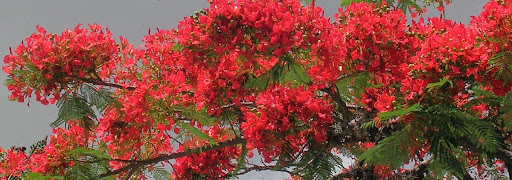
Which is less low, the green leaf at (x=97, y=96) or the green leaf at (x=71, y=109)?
the green leaf at (x=97, y=96)

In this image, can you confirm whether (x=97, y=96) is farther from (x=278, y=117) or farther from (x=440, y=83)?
(x=440, y=83)

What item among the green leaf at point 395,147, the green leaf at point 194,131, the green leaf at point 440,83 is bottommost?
the green leaf at point 395,147

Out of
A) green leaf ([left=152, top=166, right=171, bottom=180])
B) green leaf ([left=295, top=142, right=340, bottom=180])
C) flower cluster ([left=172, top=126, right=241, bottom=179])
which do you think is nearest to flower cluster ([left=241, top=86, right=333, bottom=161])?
green leaf ([left=295, top=142, right=340, bottom=180])

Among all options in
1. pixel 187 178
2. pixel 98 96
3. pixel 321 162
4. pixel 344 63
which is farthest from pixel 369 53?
pixel 187 178

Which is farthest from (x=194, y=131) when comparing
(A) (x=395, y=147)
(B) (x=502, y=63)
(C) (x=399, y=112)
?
(B) (x=502, y=63)

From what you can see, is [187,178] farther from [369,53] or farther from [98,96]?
[369,53]

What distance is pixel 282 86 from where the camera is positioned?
3.43 meters

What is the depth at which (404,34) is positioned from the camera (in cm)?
295

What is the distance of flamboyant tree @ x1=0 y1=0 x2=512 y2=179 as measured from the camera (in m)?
2.56

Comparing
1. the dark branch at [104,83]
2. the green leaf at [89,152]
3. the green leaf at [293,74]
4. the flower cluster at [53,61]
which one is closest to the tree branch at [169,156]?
the green leaf at [89,152]

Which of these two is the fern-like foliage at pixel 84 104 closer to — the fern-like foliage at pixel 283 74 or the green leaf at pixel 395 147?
the fern-like foliage at pixel 283 74

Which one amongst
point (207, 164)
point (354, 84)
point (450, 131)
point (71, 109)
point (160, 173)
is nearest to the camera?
point (450, 131)

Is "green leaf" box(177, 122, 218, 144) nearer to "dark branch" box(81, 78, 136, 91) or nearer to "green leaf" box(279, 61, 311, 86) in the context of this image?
"dark branch" box(81, 78, 136, 91)

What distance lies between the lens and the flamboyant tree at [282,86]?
2.56 m
